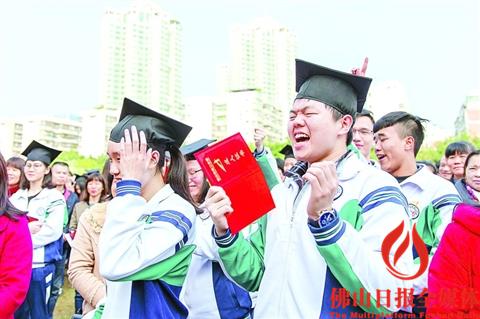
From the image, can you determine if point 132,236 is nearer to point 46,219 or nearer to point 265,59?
point 46,219

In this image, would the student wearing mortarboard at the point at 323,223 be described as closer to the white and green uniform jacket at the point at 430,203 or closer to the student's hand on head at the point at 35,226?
the white and green uniform jacket at the point at 430,203

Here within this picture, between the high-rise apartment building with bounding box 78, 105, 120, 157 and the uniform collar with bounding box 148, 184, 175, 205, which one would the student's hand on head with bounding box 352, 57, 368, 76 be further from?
the high-rise apartment building with bounding box 78, 105, 120, 157

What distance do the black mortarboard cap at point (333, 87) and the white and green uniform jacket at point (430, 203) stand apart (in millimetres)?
1371

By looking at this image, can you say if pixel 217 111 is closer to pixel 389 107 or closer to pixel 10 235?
pixel 389 107

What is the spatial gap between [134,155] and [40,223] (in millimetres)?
3280

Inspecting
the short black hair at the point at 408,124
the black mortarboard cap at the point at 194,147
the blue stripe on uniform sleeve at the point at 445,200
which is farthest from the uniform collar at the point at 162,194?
the short black hair at the point at 408,124

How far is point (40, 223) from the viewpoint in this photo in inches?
200

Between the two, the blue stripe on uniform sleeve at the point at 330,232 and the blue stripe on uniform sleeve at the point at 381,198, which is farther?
the blue stripe on uniform sleeve at the point at 381,198

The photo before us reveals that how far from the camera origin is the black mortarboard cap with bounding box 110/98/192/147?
248cm

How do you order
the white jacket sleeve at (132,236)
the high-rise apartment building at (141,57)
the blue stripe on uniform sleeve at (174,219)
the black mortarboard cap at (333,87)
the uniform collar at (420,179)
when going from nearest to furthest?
the white jacket sleeve at (132,236)
the black mortarboard cap at (333,87)
the blue stripe on uniform sleeve at (174,219)
the uniform collar at (420,179)
the high-rise apartment building at (141,57)

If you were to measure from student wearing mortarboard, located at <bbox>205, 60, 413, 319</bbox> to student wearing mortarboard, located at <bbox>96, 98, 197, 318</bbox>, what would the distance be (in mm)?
247

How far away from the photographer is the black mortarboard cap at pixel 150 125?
2.48 meters

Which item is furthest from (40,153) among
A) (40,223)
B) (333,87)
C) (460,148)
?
(460,148)

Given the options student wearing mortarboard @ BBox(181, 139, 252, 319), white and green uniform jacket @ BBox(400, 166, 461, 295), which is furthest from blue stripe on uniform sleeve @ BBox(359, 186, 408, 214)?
white and green uniform jacket @ BBox(400, 166, 461, 295)
